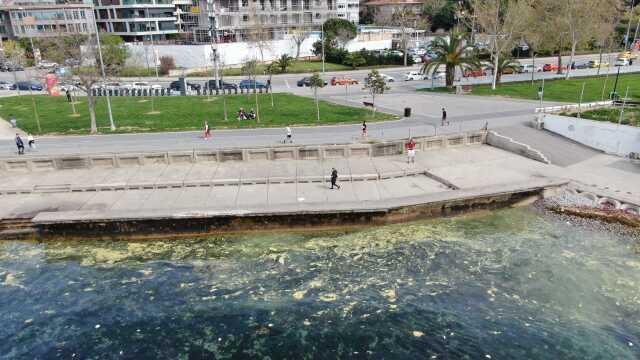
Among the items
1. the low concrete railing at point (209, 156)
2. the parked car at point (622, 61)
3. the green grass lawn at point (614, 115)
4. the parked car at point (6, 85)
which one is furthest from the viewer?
the parked car at point (6, 85)

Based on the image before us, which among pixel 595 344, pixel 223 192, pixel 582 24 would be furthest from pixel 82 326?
pixel 582 24

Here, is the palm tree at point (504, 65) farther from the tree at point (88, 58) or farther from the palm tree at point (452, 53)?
the tree at point (88, 58)

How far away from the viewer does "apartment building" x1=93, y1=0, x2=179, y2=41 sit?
9850 cm

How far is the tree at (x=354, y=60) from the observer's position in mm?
79381

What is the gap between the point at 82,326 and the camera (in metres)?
18.2

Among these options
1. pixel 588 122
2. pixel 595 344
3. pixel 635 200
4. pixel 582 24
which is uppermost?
pixel 582 24

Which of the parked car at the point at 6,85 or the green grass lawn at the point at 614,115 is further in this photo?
the parked car at the point at 6,85

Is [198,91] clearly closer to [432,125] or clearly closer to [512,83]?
[432,125]

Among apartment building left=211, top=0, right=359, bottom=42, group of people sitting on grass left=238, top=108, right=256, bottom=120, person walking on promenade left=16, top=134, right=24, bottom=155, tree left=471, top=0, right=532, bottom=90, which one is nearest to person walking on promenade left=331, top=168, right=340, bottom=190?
group of people sitting on grass left=238, top=108, right=256, bottom=120

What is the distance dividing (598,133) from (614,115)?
21.2 ft

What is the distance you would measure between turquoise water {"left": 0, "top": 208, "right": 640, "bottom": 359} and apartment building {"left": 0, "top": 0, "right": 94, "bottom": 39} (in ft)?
279

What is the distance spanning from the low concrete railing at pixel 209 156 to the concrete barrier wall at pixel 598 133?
11.2 metres

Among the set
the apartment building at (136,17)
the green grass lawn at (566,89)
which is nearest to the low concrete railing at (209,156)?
the green grass lawn at (566,89)

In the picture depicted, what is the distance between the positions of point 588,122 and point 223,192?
27.3 meters
